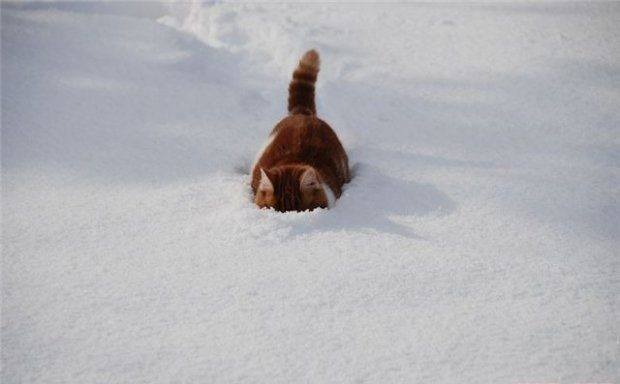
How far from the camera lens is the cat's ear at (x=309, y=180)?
2.03m

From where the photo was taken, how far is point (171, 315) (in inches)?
52.7

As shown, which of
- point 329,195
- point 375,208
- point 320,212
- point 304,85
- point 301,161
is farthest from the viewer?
point 304,85

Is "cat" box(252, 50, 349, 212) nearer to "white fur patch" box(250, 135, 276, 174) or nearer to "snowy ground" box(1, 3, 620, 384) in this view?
"white fur patch" box(250, 135, 276, 174)

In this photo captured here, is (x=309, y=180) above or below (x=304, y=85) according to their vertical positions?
below

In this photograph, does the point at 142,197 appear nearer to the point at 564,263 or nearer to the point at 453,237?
the point at 453,237

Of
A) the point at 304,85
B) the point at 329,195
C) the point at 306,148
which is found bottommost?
the point at 329,195

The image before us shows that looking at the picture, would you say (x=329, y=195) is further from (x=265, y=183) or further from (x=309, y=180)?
(x=265, y=183)

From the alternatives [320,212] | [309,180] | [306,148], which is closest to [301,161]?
[306,148]

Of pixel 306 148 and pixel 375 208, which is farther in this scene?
pixel 306 148

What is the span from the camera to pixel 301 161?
2.40 m

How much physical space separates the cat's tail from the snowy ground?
9.3 inches

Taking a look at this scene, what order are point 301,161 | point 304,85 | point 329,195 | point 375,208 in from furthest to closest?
point 304,85
point 301,161
point 329,195
point 375,208

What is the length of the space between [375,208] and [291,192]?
0.40 metres

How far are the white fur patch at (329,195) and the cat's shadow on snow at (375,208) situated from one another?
33 millimetres
